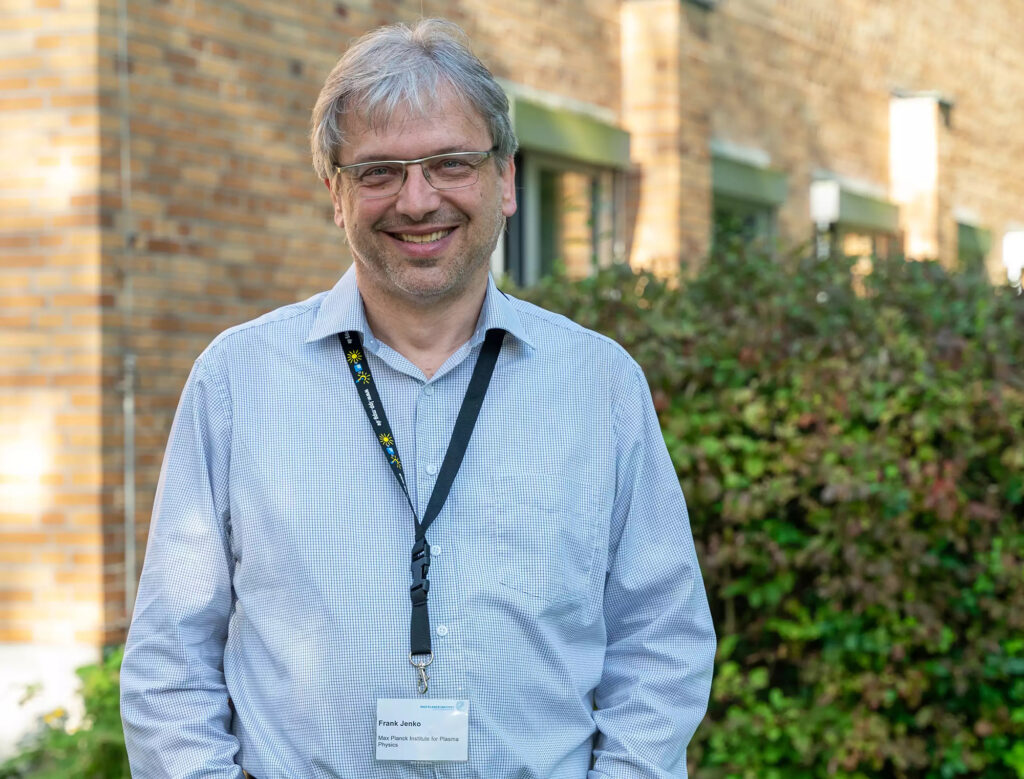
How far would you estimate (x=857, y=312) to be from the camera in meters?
4.68

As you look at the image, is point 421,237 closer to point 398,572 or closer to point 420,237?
point 420,237

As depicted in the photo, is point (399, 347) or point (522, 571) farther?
point (399, 347)

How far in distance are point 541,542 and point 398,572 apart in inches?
9.8

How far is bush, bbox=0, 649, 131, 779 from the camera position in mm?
4691

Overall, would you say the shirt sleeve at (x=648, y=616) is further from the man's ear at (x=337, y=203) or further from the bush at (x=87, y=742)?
the bush at (x=87, y=742)

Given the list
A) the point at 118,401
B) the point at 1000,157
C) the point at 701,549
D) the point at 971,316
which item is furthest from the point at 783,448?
Answer: the point at 1000,157

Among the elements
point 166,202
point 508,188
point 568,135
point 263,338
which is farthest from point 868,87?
point 263,338

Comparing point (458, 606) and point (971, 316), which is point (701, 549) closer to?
point (971, 316)

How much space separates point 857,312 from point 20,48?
11.4 feet

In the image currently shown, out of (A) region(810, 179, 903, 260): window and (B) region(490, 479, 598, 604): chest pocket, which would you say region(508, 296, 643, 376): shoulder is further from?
(A) region(810, 179, 903, 260): window

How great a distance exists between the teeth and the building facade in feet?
10.8

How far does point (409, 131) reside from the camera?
2.29m

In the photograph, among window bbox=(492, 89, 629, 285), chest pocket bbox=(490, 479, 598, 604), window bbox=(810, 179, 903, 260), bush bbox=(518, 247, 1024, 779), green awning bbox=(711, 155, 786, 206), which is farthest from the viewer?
window bbox=(810, 179, 903, 260)

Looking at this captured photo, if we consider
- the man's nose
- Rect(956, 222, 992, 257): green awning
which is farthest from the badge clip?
Rect(956, 222, 992, 257): green awning
